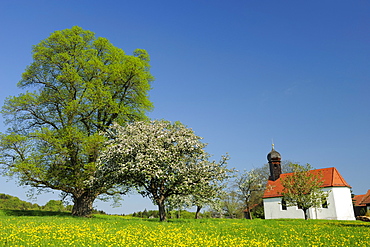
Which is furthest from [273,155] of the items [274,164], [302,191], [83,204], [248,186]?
[83,204]

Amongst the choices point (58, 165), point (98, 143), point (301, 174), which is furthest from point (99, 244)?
point (301, 174)

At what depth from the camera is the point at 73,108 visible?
94.0 feet

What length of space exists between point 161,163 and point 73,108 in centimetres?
1132

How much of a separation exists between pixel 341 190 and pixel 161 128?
41.4 meters

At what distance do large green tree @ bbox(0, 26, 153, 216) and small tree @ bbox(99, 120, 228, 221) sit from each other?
11.9 feet

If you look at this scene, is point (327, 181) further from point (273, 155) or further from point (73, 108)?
point (73, 108)

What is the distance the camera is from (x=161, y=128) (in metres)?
25.9

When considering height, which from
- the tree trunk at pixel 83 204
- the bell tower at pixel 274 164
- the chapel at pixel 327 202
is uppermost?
the bell tower at pixel 274 164

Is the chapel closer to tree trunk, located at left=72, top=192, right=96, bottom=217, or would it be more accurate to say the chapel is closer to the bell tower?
the bell tower

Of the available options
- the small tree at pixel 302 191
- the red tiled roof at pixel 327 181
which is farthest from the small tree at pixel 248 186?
the small tree at pixel 302 191

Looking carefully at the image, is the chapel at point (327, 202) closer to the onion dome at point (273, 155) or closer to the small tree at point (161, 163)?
the onion dome at point (273, 155)

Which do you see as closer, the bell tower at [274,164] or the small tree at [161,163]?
the small tree at [161,163]

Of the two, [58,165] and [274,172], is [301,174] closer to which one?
[274,172]

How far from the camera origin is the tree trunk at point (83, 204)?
3030cm
